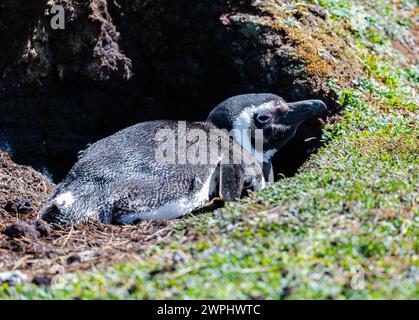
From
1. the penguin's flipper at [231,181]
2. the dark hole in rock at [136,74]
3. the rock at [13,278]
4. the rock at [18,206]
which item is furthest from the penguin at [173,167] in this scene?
the rock at [13,278]

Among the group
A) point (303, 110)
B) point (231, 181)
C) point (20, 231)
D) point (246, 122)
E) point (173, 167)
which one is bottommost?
point (20, 231)

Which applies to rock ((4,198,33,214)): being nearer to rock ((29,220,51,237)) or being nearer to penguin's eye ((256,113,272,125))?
rock ((29,220,51,237))

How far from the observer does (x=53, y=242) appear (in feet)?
16.3

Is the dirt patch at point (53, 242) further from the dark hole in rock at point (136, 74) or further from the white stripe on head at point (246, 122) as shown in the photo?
the white stripe on head at point (246, 122)

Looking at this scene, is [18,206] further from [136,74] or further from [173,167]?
[136,74]

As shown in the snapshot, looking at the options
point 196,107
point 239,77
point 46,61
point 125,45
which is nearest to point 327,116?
point 239,77

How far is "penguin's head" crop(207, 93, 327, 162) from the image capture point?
6.61 metres

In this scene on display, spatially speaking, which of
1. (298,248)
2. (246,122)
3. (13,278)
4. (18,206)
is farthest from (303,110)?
(13,278)

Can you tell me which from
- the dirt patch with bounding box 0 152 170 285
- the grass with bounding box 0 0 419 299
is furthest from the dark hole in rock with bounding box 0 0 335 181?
the grass with bounding box 0 0 419 299

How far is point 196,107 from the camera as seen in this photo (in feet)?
26.7

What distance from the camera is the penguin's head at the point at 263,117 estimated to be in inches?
260

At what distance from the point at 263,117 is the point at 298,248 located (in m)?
2.96

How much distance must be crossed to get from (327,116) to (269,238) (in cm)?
334
